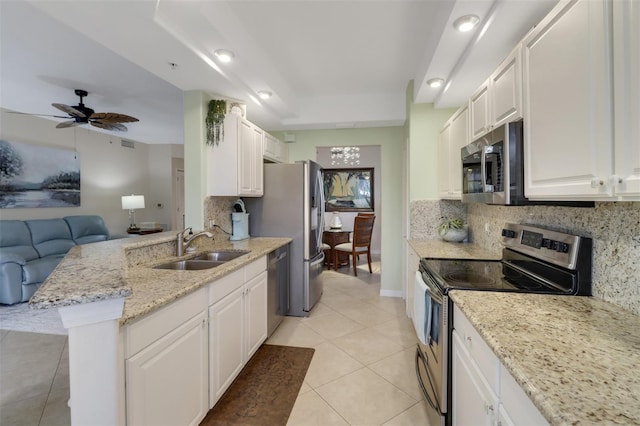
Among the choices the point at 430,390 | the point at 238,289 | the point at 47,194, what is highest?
the point at 47,194

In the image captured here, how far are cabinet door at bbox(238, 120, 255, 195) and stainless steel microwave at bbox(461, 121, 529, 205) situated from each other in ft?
6.75

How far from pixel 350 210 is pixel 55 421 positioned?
6087 mm

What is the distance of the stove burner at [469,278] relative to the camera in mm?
1682

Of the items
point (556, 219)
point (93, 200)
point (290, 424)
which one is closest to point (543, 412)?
point (556, 219)

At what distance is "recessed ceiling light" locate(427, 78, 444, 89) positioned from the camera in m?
2.60

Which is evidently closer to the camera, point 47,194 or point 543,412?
point 543,412

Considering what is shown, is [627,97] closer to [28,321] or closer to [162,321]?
[162,321]

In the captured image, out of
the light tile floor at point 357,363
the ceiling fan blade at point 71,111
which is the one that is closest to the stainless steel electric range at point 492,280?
the light tile floor at point 357,363

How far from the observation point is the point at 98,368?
3.07ft

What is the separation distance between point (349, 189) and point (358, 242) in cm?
214

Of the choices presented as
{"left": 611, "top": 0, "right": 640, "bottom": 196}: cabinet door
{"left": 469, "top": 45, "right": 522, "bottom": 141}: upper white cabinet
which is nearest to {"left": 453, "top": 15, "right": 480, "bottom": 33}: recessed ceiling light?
{"left": 469, "top": 45, "right": 522, "bottom": 141}: upper white cabinet

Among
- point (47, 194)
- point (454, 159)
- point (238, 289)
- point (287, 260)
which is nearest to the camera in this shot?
point (238, 289)

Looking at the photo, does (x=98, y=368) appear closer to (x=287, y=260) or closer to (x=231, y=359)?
(x=231, y=359)

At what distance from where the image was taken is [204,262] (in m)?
2.34
